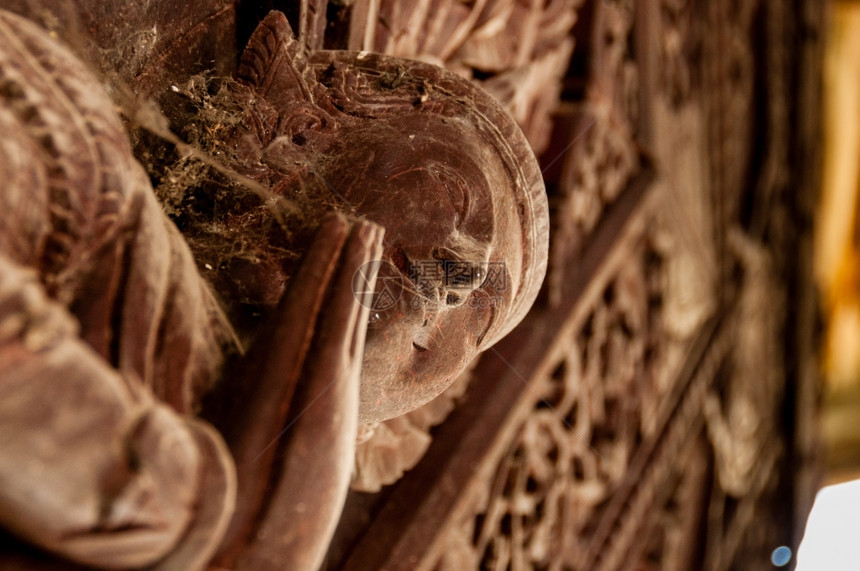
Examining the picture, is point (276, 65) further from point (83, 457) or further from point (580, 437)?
point (580, 437)

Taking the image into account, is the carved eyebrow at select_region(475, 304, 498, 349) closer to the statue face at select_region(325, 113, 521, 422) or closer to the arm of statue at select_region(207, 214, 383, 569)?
the statue face at select_region(325, 113, 521, 422)

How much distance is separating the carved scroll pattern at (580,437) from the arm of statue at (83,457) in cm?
127

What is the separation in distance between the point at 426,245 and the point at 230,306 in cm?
28

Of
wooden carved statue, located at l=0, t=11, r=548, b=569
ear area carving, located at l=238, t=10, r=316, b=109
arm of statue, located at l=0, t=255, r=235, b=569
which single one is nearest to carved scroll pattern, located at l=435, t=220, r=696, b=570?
wooden carved statue, located at l=0, t=11, r=548, b=569

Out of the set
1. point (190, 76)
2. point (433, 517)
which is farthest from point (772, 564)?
point (190, 76)

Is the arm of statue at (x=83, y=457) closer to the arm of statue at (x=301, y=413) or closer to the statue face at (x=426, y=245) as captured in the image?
the arm of statue at (x=301, y=413)

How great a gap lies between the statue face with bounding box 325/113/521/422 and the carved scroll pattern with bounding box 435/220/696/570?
2.82 feet

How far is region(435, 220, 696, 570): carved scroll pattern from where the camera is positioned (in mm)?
1903

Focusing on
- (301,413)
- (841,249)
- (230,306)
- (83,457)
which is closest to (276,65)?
(230,306)

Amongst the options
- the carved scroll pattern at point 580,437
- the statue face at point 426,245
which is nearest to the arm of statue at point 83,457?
the statue face at point 426,245

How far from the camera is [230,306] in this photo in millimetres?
858

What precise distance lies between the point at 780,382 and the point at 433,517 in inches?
116

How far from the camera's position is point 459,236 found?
101 cm

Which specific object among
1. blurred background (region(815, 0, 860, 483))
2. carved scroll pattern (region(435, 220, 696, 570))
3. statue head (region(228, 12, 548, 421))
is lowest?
carved scroll pattern (region(435, 220, 696, 570))
